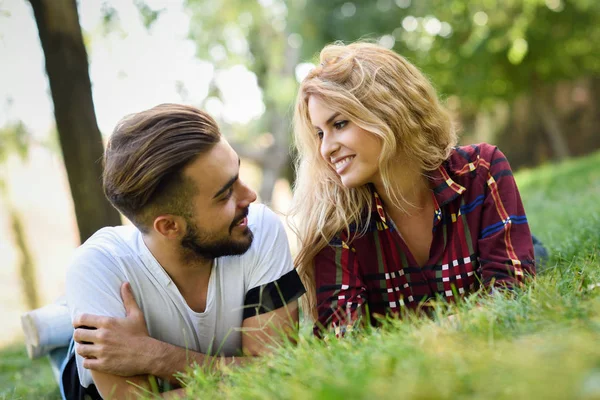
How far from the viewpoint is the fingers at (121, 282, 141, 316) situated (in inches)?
113

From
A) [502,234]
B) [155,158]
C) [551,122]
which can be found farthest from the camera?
[551,122]

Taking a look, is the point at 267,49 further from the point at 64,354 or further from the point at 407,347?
the point at 407,347

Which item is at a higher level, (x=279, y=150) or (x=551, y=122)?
(x=279, y=150)

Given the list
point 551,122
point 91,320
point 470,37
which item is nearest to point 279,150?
point 470,37

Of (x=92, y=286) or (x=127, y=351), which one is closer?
(x=127, y=351)

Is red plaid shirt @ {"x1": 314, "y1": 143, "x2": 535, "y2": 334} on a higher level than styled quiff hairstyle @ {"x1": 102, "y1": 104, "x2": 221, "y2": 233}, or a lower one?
lower

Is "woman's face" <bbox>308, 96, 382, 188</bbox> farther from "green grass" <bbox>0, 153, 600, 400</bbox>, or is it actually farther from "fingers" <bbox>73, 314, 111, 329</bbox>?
"fingers" <bbox>73, 314, 111, 329</bbox>

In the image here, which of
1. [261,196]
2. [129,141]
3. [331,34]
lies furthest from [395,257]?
[261,196]

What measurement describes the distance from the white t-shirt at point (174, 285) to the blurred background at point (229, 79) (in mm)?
1963

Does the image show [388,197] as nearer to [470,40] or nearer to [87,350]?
[87,350]

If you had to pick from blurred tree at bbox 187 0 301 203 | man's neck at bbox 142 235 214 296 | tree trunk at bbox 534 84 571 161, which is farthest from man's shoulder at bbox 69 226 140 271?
tree trunk at bbox 534 84 571 161

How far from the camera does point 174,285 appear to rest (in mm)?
3018

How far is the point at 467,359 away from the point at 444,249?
1.58 meters

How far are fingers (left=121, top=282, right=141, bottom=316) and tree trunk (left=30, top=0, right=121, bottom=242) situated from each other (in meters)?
2.07
